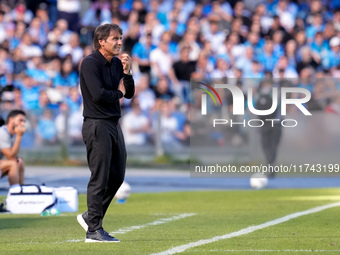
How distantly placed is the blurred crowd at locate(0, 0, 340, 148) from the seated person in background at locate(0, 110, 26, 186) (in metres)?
5.99

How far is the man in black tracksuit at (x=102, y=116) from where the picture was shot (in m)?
8.08

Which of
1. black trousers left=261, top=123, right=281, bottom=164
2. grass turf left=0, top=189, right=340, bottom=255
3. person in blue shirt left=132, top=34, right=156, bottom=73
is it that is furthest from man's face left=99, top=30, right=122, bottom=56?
person in blue shirt left=132, top=34, right=156, bottom=73

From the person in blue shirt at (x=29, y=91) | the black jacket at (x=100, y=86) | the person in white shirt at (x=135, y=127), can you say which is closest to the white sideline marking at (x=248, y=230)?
the black jacket at (x=100, y=86)

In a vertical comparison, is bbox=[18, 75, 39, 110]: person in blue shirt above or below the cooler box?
above

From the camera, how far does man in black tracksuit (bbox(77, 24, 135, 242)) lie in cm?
808

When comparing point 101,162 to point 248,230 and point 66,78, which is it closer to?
point 248,230

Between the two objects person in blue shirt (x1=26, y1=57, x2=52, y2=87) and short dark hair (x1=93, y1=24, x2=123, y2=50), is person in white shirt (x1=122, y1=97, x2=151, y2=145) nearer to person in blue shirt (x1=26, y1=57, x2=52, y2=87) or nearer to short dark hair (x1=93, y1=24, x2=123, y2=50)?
person in blue shirt (x1=26, y1=57, x2=52, y2=87)

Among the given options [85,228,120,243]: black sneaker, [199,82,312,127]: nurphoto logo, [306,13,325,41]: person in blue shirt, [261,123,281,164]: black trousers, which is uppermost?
[306,13,325,41]: person in blue shirt

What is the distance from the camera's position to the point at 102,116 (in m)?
8.12

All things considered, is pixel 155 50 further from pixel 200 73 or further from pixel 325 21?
pixel 325 21

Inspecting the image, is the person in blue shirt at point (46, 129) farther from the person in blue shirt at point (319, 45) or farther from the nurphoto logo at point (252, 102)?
the person in blue shirt at point (319, 45)

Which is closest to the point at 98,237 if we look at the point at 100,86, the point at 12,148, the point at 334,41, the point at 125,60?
the point at 100,86

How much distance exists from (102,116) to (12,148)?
6.23 metres

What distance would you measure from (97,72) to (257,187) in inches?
392
